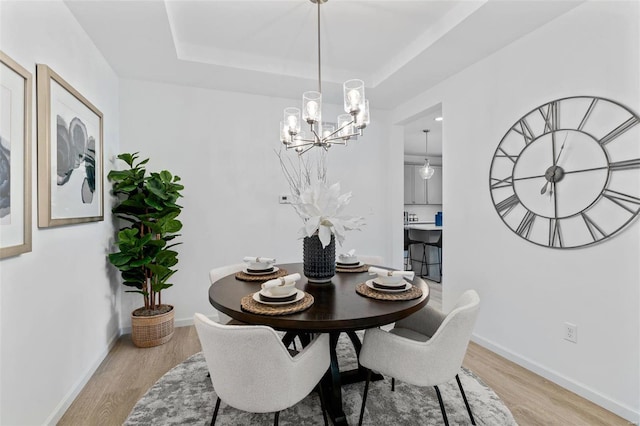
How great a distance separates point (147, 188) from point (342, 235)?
186cm

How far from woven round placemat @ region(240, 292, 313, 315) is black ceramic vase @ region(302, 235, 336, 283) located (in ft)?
1.14

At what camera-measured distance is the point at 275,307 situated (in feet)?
4.92

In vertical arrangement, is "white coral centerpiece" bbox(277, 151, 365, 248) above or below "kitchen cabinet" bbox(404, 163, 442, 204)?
below

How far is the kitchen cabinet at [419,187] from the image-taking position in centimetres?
715

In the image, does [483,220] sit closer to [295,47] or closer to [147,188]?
[295,47]

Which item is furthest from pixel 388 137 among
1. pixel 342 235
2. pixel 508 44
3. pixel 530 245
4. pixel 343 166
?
pixel 342 235

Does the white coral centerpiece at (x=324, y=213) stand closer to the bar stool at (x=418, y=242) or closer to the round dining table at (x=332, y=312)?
the round dining table at (x=332, y=312)

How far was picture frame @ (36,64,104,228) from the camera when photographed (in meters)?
1.70

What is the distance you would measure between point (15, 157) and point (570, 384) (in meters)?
3.41

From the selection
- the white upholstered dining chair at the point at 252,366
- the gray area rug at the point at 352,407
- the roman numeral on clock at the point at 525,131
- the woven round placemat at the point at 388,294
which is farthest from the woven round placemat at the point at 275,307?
the roman numeral on clock at the point at 525,131

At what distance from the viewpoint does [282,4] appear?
7.30 feet

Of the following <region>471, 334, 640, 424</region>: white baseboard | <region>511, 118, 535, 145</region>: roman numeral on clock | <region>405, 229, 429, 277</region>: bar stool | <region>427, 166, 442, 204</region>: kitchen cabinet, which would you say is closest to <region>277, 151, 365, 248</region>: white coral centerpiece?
<region>511, 118, 535, 145</region>: roman numeral on clock

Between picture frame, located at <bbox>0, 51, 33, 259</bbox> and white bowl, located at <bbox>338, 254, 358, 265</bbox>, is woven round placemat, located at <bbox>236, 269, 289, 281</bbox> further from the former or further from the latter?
picture frame, located at <bbox>0, 51, 33, 259</bbox>

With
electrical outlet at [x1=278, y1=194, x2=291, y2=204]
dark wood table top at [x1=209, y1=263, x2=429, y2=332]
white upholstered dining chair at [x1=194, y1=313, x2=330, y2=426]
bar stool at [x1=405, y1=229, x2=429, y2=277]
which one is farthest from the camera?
bar stool at [x1=405, y1=229, x2=429, y2=277]
